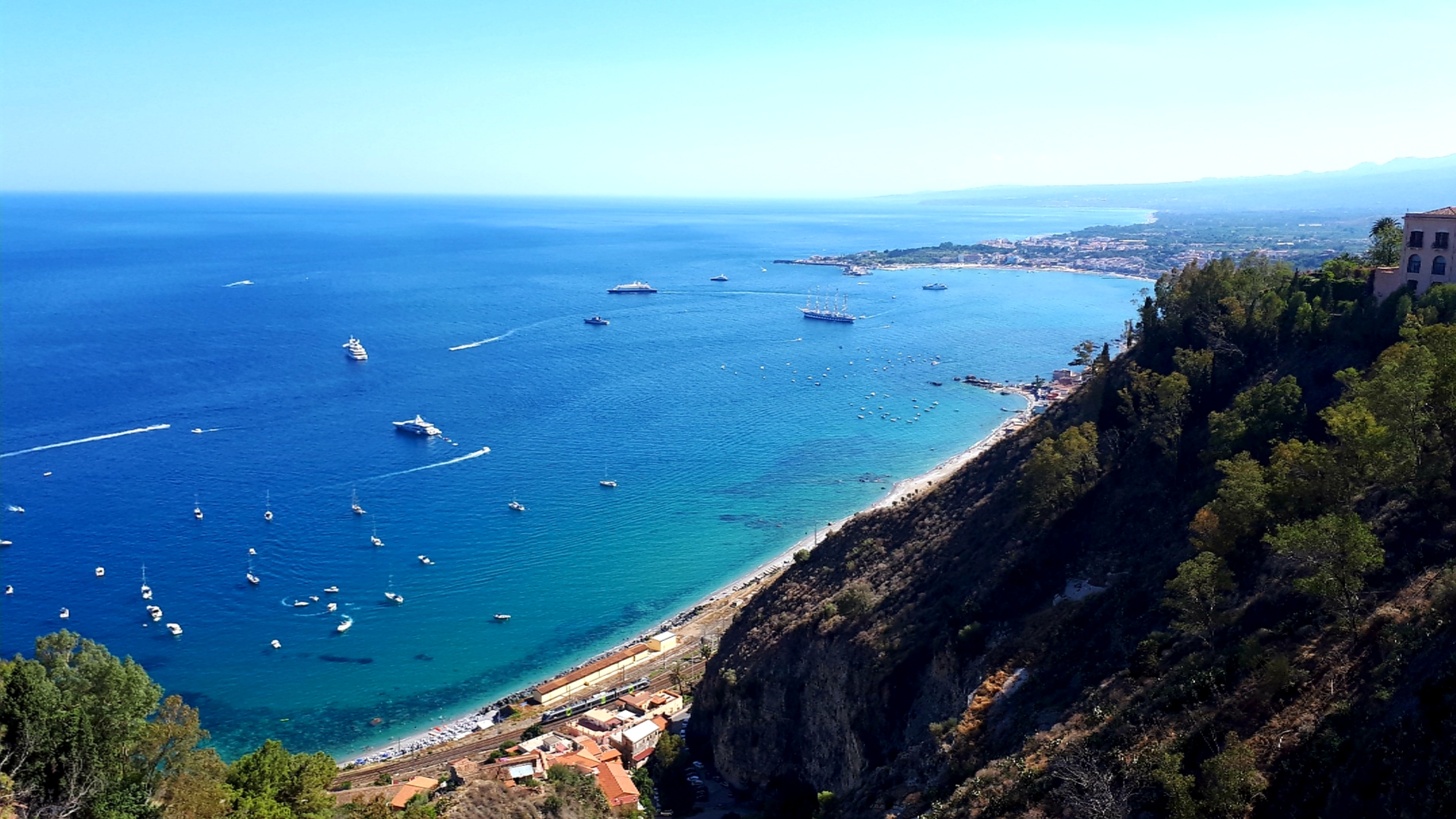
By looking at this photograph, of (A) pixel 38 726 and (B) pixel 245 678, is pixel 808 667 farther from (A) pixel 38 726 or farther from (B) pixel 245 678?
(B) pixel 245 678

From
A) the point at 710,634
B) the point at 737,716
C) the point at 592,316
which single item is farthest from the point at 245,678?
the point at 592,316

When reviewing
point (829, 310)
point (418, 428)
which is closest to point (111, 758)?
point (418, 428)

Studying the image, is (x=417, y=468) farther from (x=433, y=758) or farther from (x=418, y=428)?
(x=433, y=758)

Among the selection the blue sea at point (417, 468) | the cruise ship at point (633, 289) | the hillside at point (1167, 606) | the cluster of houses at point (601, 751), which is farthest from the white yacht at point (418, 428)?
the cruise ship at point (633, 289)

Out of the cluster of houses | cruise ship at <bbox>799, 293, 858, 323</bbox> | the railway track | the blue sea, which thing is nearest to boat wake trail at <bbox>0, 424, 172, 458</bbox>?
the blue sea

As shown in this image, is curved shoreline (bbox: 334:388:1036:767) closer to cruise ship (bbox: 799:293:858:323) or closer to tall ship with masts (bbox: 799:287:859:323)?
cruise ship (bbox: 799:293:858:323)
